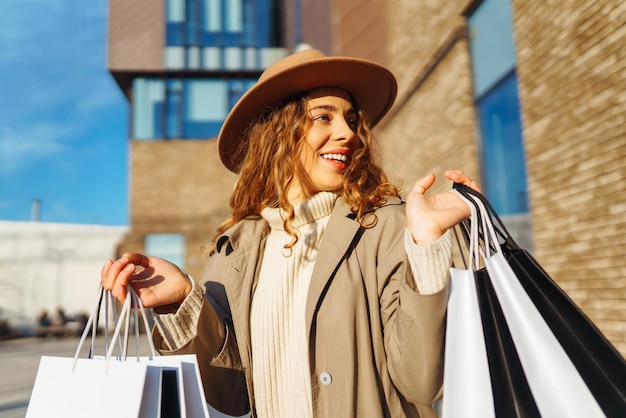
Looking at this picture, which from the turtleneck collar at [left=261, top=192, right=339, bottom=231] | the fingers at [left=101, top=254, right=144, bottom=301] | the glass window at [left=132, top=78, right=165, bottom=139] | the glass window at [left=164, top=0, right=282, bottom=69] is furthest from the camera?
the glass window at [left=164, top=0, right=282, bottom=69]

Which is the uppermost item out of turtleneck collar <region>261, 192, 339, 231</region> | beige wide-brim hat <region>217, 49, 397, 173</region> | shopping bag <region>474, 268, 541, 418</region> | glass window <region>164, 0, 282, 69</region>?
glass window <region>164, 0, 282, 69</region>

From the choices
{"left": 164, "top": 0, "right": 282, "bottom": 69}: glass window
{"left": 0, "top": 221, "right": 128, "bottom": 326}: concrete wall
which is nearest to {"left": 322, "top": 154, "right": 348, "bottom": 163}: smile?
{"left": 0, "top": 221, "right": 128, "bottom": 326}: concrete wall

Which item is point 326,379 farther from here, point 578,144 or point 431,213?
point 578,144

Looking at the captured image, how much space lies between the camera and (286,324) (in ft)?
6.17

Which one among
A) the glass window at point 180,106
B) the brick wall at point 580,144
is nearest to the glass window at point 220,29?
the glass window at point 180,106

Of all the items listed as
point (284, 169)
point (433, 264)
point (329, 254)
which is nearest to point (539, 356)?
point (433, 264)

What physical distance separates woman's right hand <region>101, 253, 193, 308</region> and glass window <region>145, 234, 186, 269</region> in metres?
21.4

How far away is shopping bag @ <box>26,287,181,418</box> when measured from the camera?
1.37m

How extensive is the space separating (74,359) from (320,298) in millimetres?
688

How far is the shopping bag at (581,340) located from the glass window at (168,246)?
22.2 meters

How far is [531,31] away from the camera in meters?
5.22

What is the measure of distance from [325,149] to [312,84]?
301mm

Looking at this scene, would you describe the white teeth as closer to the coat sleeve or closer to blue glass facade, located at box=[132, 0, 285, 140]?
the coat sleeve

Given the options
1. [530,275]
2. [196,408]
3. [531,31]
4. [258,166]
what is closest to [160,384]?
[196,408]
